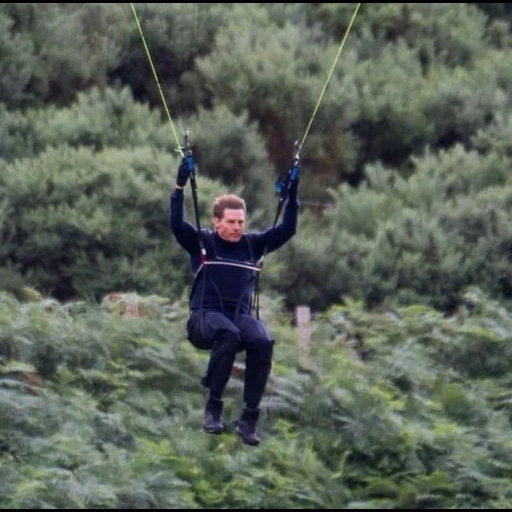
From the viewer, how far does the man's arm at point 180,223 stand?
7312 millimetres

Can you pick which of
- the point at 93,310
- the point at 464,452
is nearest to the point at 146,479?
the point at 93,310

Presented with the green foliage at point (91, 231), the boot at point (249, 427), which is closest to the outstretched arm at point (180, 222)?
the boot at point (249, 427)

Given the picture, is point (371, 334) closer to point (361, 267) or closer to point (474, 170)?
point (361, 267)

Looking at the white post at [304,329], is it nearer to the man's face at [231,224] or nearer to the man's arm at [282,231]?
the man's arm at [282,231]

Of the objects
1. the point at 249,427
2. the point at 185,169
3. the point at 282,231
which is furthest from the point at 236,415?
the point at 185,169

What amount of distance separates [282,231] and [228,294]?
0.49 metres

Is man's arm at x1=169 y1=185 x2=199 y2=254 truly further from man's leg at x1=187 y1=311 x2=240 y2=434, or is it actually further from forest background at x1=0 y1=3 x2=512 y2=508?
forest background at x1=0 y1=3 x2=512 y2=508

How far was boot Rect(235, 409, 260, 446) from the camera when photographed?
7.41 m

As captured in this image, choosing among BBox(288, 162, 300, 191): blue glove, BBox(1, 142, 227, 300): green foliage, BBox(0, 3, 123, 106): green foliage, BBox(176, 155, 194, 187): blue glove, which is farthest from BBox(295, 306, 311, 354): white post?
BBox(0, 3, 123, 106): green foliage

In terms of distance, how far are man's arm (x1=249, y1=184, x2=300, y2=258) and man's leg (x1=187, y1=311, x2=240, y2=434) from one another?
50cm

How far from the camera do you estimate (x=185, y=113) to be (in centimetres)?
1980

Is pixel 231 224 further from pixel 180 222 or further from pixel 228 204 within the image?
pixel 180 222

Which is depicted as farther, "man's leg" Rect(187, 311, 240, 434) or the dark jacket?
the dark jacket

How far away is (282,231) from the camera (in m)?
7.56
